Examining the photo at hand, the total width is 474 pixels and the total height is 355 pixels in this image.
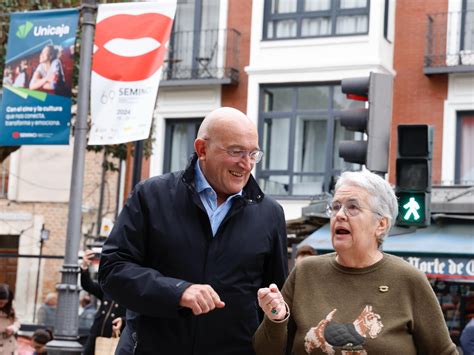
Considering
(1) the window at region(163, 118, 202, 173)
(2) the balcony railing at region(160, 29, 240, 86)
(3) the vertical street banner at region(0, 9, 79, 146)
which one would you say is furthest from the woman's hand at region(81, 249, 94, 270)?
(1) the window at region(163, 118, 202, 173)

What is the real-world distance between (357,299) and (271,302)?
0.43 m

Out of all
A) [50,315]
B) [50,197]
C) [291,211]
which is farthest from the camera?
[50,197]

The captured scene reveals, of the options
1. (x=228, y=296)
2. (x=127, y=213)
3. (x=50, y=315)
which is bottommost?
(x=50, y=315)

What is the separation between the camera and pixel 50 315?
81.3 feet

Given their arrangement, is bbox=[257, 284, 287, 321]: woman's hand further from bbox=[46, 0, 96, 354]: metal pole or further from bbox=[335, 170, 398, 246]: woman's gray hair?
bbox=[46, 0, 96, 354]: metal pole

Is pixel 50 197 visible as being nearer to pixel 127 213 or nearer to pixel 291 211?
pixel 291 211

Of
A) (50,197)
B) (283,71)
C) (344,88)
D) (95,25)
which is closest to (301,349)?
(344,88)

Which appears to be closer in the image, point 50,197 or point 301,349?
point 301,349

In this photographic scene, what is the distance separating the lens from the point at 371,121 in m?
10.9

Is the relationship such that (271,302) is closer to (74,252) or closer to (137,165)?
(74,252)

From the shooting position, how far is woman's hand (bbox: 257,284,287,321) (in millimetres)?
4777

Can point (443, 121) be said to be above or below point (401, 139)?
above

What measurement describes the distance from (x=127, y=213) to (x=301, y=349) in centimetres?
97

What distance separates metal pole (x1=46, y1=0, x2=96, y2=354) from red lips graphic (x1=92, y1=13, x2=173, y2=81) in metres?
0.58
